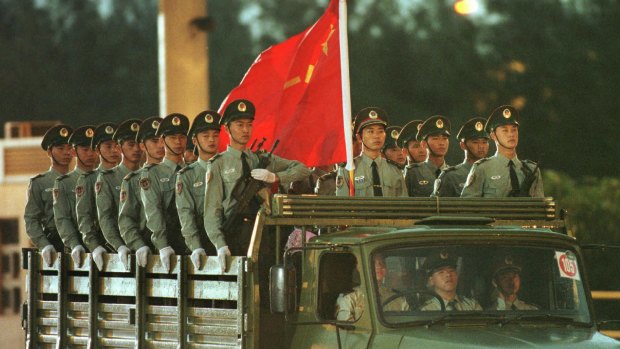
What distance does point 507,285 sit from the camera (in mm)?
8867

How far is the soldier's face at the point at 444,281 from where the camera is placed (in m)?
8.70

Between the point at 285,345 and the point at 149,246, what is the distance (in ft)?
7.00

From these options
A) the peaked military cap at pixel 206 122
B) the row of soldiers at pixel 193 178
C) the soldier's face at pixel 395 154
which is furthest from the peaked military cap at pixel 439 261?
the soldier's face at pixel 395 154

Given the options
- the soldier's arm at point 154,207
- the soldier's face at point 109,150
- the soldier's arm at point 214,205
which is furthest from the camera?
the soldier's face at point 109,150

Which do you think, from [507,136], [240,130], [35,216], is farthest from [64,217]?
[507,136]

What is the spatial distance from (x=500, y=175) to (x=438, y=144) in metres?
1.49

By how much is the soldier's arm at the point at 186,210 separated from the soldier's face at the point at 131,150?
5.02 feet

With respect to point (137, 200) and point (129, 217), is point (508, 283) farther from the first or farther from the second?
point (137, 200)

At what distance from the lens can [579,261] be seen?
362 inches

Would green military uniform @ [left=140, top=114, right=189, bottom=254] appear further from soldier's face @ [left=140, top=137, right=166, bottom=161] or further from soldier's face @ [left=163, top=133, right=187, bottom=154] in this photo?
soldier's face @ [left=140, top=137, right=166, bottom=161]

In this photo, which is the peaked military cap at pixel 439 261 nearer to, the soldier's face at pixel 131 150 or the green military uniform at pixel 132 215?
the green military uniform at pixel 132 215

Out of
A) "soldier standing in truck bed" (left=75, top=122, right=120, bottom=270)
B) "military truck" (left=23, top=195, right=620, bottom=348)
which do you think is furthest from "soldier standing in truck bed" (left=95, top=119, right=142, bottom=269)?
"military truck" (left=23, top=195, right=620, bottom=348)

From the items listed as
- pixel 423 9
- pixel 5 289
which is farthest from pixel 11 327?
pixel 423 9

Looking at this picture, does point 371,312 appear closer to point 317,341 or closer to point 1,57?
point 317,341
